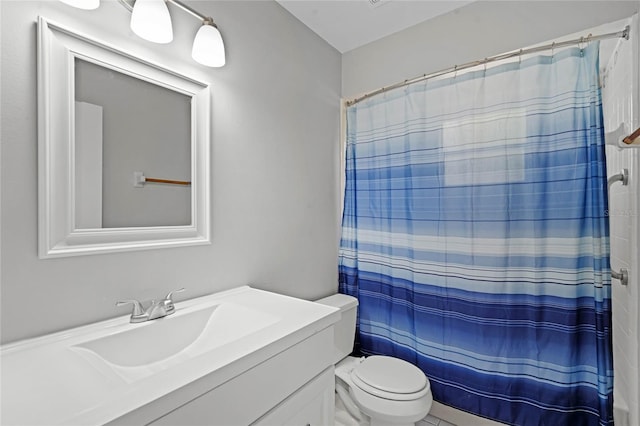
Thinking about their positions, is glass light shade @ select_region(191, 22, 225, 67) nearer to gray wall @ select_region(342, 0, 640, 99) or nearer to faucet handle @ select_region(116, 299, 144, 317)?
faucet handle @ select_region(116, 299, 144, 317)

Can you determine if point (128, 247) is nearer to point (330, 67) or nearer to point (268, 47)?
point (268, 47)

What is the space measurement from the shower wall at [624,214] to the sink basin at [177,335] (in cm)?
137

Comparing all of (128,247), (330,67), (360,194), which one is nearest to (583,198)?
(360,194)

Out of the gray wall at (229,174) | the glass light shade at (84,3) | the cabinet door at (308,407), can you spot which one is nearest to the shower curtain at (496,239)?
the gray wall at (229,174)

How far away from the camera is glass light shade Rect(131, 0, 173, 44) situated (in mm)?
1011

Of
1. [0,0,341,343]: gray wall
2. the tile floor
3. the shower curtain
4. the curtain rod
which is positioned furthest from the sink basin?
the curtain rod

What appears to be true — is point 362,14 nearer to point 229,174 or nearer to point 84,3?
point 229,174

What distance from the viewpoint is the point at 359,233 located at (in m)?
2.05

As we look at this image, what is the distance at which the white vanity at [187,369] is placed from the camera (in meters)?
0.58

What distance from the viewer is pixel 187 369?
67cm

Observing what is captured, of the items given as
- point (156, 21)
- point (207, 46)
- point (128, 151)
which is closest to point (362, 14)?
point (207, 46)

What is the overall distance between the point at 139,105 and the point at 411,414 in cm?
170

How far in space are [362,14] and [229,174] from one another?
4.12ft

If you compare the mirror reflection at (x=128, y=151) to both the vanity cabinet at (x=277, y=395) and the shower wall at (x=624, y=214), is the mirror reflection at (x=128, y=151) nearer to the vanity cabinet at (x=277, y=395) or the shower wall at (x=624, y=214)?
the vanity cabinet at (x=277, y=395)
